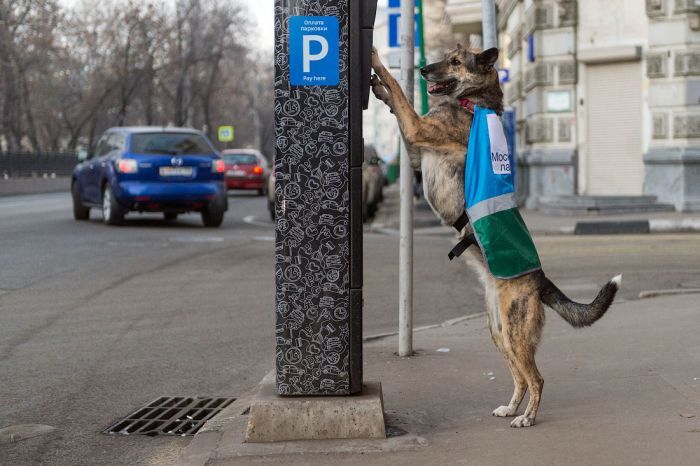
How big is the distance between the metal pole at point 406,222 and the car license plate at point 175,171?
1222cm

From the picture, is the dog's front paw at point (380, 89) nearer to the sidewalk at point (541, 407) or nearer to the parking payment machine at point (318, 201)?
the parking payment machine at point (318, 201)

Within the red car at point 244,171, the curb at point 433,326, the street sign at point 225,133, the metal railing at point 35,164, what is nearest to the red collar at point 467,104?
the curb at point 433,326

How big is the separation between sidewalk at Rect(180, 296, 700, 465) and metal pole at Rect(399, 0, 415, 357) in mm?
203

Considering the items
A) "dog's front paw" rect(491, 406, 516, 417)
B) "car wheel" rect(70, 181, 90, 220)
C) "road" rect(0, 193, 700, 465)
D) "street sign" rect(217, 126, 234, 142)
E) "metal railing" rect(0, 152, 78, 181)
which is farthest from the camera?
"street sign" rect(217, 126, 234, 142)

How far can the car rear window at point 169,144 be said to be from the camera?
19.3 metres

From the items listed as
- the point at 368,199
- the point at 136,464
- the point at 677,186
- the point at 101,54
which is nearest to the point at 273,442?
the point at 136,464

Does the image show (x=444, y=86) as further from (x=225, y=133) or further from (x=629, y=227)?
(x=225, y=133)

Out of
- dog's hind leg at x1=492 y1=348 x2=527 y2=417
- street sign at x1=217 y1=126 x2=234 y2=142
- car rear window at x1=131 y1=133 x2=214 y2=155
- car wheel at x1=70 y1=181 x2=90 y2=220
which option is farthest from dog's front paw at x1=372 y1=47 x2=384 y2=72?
street sign at x1=217 y1=126 x2=234 y2=142

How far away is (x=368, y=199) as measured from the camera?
25.3m

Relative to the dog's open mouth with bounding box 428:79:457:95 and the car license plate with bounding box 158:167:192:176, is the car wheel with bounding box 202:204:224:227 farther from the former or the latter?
the dog's open mouth with bounding box 428:79:457:95

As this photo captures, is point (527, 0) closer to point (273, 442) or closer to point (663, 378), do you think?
point (663, 378)

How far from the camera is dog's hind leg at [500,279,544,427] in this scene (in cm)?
523

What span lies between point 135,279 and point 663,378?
7.12 meters

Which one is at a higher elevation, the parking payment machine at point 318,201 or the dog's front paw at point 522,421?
the parking payment machine at point 318,201
